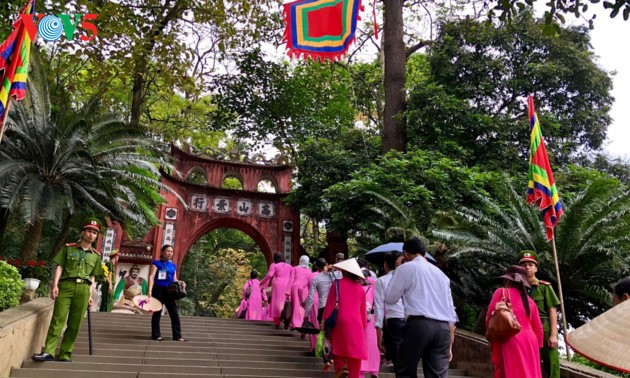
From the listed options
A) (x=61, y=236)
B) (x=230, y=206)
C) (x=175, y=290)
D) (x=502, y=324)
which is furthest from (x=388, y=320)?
(x=230, y=206)

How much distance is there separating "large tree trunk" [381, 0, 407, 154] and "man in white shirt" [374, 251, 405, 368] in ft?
29.0

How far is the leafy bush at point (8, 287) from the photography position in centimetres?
638

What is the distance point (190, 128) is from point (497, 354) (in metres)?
17.1

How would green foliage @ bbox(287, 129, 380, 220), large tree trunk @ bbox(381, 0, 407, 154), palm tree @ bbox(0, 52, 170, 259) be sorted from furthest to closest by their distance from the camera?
green foliage @ bbox(287, 129, 380, 220) < large tree trunk @ bbox(381, 0, 407, 154) < palm tree @ bbox(0, 52, 170, 259)

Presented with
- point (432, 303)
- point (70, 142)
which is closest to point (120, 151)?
point (70, 142)

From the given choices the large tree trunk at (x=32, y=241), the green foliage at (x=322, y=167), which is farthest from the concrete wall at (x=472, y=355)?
the green foliage at (x=322, y=167)

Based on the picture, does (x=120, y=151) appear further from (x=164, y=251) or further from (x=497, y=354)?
(x=497, y=354)

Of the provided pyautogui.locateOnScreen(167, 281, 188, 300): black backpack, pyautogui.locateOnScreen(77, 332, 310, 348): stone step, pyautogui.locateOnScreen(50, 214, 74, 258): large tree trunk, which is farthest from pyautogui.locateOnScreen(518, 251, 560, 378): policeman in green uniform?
pyautogui.locateOnScreen(50, 214, 74, 258): large tree trunk

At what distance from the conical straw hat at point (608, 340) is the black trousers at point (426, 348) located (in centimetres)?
292

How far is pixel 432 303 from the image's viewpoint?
4.58 m

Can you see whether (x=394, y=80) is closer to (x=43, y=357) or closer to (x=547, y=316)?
(x=547, y=316)

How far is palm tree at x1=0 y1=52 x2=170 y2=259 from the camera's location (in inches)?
380

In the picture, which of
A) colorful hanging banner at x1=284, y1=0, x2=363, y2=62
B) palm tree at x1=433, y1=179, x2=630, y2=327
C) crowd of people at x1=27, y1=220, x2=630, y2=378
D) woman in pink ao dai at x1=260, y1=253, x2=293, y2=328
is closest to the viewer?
crowd of people at x1=27, y1=220, x2=630, y2=378

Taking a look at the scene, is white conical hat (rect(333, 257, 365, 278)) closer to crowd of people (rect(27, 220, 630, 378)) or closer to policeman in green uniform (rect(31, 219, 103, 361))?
crowd of people (rect(27, 220, 630, 378))
